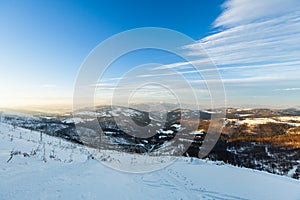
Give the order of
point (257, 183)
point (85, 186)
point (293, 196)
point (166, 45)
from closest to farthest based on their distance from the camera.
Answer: point (85, 186) < point (293, 196) < point (257, 183) < point (166, 45)

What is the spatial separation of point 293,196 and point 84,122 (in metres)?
102

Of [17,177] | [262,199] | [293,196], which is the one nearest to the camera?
[17,177]

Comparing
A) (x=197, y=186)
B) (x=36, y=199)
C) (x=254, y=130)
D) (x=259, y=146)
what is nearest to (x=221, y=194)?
(x=197, y=186)

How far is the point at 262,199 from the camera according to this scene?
20.1ft

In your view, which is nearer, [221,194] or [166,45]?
[221,194]

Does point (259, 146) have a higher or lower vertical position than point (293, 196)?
lower

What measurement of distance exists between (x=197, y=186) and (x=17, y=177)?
16.7 ft

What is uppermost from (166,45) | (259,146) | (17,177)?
(166,45)

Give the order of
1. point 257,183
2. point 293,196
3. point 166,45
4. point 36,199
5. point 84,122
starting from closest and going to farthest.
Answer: point 36,199, point 293,196, point 257,183, point 166,45, point 84,122

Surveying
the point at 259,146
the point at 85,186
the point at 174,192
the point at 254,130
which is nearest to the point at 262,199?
the point at 174,192

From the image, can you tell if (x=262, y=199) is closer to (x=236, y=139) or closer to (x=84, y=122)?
(x=84, y=122)

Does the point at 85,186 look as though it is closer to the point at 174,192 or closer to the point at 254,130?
the point at 174,192

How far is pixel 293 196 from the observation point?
6.73 meters

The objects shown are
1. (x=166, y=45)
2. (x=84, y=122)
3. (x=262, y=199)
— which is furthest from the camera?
(x=84, y=122)
